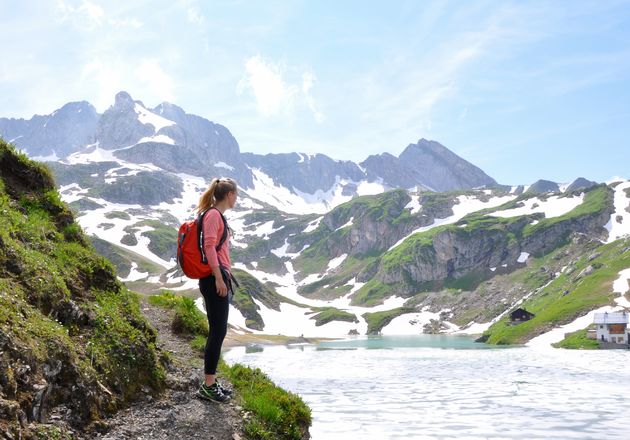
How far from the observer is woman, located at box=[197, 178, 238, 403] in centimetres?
1016

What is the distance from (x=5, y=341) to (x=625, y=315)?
130 meters

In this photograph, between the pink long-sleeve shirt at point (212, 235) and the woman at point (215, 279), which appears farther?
the woman at point (215, 279)

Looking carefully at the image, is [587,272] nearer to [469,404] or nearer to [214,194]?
[469,404]

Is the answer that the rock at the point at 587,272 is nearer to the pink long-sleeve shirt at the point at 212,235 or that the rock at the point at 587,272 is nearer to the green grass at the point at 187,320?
the green grass at the point at 187,320

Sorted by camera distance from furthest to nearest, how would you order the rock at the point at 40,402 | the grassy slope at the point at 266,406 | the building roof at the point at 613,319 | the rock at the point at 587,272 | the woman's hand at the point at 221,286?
1. the rock at the point at 587,272
2. the building roof at the point at 613,319
3. the grassy slope at the point at 266,406
4. the woman's hand at the point at 221,286
5. the rock at the point at 40,402

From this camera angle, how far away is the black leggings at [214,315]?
34.1 ft

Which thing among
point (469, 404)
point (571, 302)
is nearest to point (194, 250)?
point (469, 404)

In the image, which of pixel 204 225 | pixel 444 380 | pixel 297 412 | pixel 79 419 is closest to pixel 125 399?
pixel 79 419

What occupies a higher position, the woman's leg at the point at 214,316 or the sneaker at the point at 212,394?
the woman's leg at the point at 214,316

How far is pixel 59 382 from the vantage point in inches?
327

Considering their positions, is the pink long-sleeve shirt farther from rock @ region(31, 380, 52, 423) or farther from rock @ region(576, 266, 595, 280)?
rock @ region(576, 266, 595, 280)

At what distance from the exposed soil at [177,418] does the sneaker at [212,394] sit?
0.13 m

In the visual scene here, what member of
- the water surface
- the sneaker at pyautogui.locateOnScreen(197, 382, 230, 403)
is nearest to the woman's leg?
the sneaker at pyautogui.locateOnScreen(197, 382, 230, 403)

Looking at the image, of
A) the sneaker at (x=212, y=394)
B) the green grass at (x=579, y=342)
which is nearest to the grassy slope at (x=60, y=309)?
the sneaker at (x=212, y=394)
